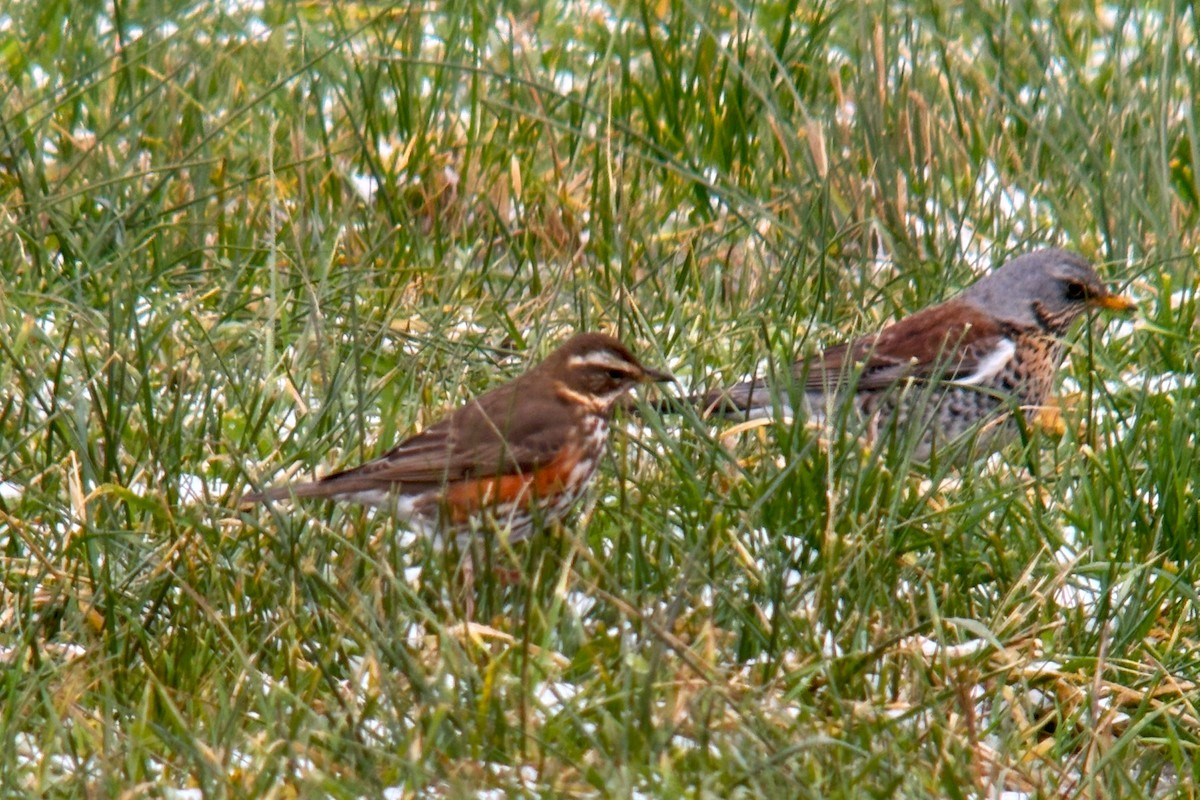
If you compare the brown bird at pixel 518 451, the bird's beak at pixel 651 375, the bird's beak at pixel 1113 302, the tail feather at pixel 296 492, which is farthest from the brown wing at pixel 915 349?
the tail feather at pixel 296 492

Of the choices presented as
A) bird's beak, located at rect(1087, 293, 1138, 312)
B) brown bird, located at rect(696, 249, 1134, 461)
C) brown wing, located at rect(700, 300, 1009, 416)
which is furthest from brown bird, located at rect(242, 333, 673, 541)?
bird's beak, located at rect(1087, 293, 1138, 312)

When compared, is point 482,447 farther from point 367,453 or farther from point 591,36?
point 591,36

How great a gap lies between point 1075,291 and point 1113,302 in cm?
18

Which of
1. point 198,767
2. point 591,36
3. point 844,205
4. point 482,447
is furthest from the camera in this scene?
point 591,36

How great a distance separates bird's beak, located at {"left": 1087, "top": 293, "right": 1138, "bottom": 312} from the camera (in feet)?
23.6

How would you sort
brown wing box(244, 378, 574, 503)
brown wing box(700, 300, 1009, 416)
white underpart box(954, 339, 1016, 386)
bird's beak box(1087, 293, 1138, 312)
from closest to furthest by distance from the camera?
brown wing box(244, 378, 574, 503)
brown wing box(700, 300, 1009, 416)
bird's beak box(1087, 293, 1138, 312)
white underpart box(954, 339, 1016, 386)

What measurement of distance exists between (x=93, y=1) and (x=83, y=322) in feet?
11.7

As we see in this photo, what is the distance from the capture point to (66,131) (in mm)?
8008

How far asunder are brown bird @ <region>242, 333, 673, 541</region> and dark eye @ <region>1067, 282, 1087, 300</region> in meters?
1.92

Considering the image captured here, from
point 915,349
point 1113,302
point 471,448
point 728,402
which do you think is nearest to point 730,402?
point 728,402

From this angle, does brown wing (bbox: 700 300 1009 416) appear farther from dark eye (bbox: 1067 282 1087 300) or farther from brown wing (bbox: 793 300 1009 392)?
dark eye (bbox: 1067 282 1087 300)

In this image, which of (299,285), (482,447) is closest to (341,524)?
(482,447)

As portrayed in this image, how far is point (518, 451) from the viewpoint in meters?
5.95

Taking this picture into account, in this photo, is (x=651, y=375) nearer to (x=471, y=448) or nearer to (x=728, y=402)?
(x=728, y=402)
